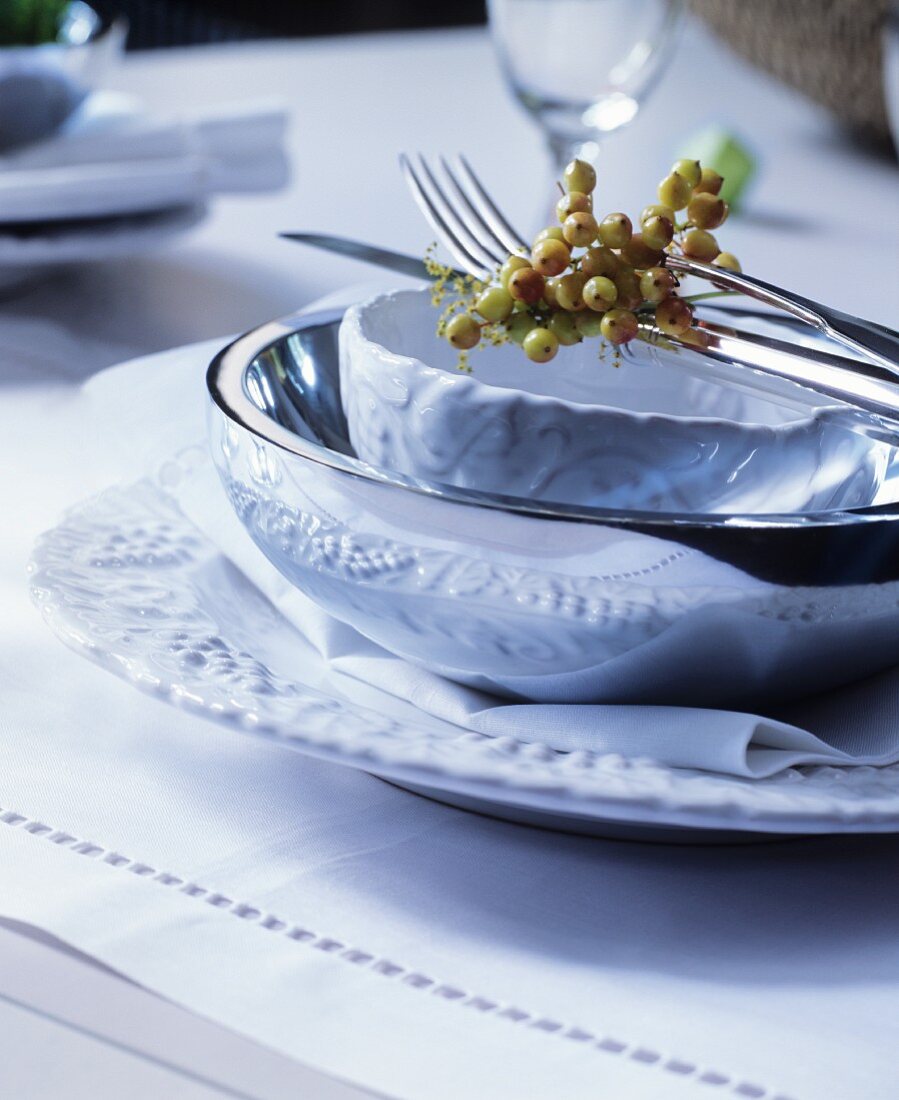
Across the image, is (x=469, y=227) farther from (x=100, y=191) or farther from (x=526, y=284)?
(x=100, y=191)

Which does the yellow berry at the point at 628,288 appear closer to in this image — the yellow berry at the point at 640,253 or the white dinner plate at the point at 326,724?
the yellow berry at the point at 640,253

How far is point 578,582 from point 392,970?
0.09 m

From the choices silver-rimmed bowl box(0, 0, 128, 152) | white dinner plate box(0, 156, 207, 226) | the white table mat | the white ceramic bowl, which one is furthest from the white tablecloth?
silver-rimmed bowl box(0, 0, 128, 152)

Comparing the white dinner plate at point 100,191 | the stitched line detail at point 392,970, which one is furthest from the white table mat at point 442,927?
the white dinner plate at point 100,191

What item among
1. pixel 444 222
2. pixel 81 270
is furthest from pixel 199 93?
pixel 444 222

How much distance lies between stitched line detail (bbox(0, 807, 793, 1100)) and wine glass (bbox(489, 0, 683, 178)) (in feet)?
2.01

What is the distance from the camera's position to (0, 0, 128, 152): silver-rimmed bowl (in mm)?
871

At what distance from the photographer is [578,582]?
33cm

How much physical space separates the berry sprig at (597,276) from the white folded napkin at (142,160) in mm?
398

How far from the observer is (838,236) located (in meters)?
0.96

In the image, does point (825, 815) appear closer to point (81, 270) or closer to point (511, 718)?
point (511, 718)

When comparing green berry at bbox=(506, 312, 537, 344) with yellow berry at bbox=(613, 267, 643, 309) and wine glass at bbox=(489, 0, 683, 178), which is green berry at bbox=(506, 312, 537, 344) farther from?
wine glass at bbox=(489, 0, 683, 178)

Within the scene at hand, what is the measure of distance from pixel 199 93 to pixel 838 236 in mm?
691

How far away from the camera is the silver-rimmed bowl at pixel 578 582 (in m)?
A: 0.33
